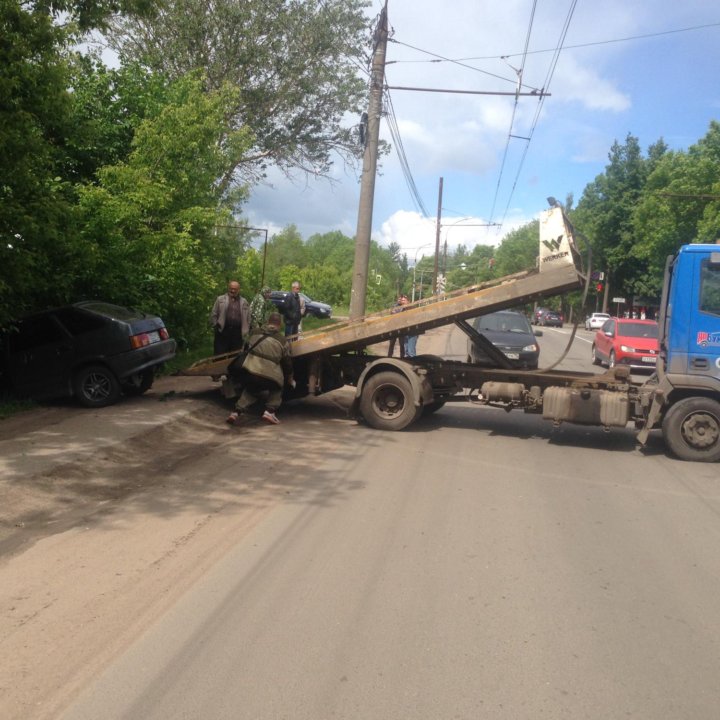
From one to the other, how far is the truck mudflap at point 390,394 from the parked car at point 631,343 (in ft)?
36.5

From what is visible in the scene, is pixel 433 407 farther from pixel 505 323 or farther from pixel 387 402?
pixel 505 323

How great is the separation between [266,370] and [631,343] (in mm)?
13154

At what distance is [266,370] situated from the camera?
35.7ft

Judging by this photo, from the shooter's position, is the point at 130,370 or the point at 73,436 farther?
the point at 130,370

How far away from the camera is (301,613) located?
15.0 ft

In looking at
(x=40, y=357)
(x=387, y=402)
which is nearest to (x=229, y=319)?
(x=40, y=357)

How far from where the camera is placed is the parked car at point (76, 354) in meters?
11.3

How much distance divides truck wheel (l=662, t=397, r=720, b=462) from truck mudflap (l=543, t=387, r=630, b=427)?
62 centimetres

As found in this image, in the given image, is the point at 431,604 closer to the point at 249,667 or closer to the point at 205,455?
the point at 249,667

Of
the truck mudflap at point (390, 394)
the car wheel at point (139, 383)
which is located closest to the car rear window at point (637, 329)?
the truck mudflap at point (390, 394)

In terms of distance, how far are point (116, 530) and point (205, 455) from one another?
2.99m

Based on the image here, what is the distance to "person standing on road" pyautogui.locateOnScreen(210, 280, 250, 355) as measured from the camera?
13.8m

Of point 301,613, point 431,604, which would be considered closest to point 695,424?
point 431,604

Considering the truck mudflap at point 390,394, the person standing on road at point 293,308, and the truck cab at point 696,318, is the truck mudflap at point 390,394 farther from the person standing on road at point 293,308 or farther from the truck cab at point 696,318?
the person standing on road at point 293,308
